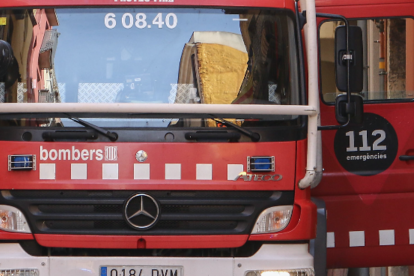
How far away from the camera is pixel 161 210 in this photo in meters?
4.84

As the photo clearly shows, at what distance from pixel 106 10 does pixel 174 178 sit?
1.27 meters

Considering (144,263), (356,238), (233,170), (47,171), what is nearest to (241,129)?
(233,170)

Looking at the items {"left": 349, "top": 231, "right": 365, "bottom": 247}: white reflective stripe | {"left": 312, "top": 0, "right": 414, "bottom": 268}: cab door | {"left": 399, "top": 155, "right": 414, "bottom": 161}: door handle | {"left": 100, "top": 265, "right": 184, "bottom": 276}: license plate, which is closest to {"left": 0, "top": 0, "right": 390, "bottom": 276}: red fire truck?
{"left": 100, "top": 265, "right": 184, "bottom": 276}: license plate

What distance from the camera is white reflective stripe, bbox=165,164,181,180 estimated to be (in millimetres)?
4848

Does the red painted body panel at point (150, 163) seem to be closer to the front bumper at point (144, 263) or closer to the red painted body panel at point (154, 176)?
the red painted body panel at point (154, 176)

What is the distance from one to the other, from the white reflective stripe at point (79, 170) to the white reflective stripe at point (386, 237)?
2.56m

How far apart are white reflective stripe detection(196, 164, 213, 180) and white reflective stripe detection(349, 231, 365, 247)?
1667mm

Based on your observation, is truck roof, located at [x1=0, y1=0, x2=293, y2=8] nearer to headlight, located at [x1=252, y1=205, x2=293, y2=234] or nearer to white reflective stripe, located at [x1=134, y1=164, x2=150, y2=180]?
white reflective stripe, located at [x1=134, y1=164, x2=150, y2=180]

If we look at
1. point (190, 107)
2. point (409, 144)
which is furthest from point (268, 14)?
point (409, 144)

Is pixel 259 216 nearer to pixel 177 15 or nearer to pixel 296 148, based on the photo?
pixel 296 148

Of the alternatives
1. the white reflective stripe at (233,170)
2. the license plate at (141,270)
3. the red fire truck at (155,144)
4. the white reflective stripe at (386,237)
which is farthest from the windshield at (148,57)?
the white reflective stripe at (386,237)

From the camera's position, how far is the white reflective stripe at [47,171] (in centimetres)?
484

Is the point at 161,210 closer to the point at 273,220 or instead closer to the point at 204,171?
the point at 204,171

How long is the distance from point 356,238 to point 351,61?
5.64 ft
